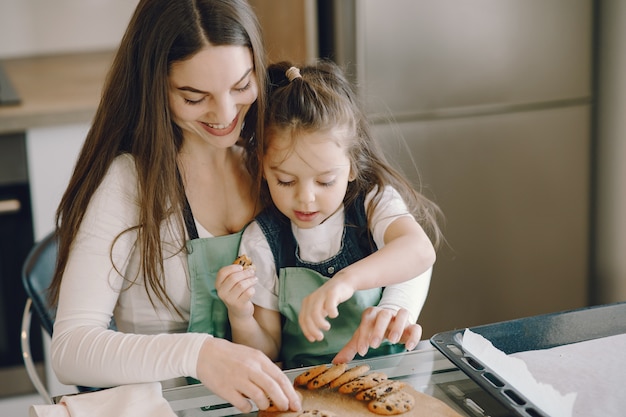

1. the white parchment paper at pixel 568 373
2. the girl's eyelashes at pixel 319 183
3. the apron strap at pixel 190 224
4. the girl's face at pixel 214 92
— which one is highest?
the girl's face at pixel 214 92

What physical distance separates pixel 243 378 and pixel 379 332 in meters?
0.22

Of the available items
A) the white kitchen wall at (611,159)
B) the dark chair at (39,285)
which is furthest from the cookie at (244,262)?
the white kitchen wall at (611,159)

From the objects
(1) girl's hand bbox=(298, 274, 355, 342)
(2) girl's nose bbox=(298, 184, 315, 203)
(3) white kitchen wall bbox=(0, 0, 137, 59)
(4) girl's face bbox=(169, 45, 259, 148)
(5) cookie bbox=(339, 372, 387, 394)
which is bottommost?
(5) cookie bbox=(339, 372, 387, 394)

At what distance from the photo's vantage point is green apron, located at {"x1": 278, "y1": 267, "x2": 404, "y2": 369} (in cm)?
130

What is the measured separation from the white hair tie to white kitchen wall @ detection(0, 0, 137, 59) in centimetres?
167

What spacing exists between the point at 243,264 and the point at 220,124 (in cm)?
22

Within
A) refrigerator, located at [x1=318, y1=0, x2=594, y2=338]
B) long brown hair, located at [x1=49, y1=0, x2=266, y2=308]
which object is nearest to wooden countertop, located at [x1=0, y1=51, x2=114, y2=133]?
refrigerator, located at [x1=318, y1=0, x2=594, y2=338]

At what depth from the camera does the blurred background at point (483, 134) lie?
2.21m

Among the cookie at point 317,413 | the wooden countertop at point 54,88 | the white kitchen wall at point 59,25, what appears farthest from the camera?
the white kitchen wall at point 59,25

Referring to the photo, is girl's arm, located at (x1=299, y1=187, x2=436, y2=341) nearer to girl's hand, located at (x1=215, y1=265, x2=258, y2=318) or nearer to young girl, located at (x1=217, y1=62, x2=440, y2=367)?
young girl, located at (x1=217, y1=62, x2=440, y2=367)

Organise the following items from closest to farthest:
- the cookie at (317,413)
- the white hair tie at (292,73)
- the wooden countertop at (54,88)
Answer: the cookie at (317,413) < the white hair tie at (292,73) < the wooden countertop at (54,88)

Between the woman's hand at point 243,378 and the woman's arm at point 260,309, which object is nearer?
the woman's hand at point 243,378

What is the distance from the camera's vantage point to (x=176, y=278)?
135 cm

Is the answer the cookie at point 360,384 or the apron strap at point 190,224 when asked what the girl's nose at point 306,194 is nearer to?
the apron strap at point 190,224
